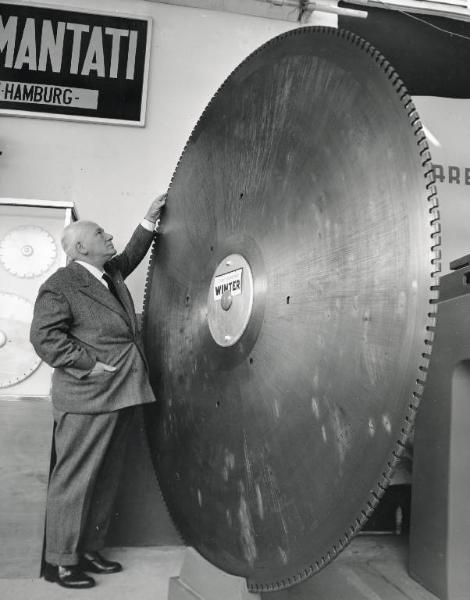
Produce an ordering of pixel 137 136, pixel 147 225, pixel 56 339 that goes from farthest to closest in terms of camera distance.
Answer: pixel 137 136, pixel 147 225, pixel 56 339

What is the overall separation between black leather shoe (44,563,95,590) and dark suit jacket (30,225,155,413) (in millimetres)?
543

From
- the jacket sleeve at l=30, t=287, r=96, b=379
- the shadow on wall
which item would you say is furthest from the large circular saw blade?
the shadow on wall

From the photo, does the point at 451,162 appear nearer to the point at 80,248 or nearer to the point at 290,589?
the point at 80,248

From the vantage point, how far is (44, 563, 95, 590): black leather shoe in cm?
196

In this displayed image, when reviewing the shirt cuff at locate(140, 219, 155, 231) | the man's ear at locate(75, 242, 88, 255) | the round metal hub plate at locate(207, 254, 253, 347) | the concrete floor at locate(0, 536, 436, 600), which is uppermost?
the shirt cuff at locate(140, 219, 155, 231)

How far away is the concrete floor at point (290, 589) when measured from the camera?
76.1 inches

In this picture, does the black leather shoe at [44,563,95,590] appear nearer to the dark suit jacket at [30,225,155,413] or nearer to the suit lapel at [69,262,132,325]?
the dark suit jacket at [30,225,155,413]

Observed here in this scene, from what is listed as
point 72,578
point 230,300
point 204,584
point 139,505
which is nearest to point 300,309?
point 230,300

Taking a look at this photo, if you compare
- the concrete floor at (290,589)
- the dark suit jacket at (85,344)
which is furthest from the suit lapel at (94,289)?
the concrete floor at (290,589)

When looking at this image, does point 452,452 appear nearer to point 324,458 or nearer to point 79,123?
point 324,458

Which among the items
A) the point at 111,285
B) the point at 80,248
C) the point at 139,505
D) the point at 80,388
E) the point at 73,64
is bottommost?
the point at 139,505

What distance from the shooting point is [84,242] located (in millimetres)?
2102

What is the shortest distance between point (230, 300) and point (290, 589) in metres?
1.14

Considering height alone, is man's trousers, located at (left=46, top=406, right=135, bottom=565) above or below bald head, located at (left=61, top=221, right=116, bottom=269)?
below
